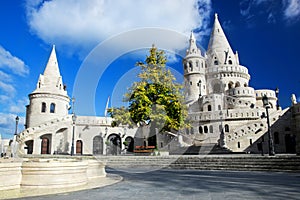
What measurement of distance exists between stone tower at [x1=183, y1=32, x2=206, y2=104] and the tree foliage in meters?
29.4

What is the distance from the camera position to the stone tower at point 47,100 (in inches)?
1420

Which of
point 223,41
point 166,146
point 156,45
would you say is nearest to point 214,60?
point 223,41

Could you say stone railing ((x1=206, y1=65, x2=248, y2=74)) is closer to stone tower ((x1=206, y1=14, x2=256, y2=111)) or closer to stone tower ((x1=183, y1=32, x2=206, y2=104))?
stone tower ((x1=206, y1=14, x2=256, y2=111))

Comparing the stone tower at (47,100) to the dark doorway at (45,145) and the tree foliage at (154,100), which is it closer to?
the dark doorway at (45,145)

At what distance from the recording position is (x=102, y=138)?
128 ft

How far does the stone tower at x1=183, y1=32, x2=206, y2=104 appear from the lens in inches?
2132

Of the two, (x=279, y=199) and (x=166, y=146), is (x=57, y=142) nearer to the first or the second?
(x=166, y=146)

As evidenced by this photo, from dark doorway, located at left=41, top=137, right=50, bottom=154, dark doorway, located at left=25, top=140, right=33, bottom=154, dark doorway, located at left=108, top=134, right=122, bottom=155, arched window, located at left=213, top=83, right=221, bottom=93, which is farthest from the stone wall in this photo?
arched window, located at left=213, top=83, right=221, bottom=93

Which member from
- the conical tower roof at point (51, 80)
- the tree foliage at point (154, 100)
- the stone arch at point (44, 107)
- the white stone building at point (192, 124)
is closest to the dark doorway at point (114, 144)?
the white stone building at point (192, 124)

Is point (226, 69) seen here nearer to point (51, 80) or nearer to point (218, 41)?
point (218, 41)

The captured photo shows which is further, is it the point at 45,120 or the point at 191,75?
the point at 191,75

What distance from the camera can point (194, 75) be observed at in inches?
2178

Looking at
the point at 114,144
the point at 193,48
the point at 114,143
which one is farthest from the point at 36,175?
the point at 193,48

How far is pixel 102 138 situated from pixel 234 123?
68.7ft
